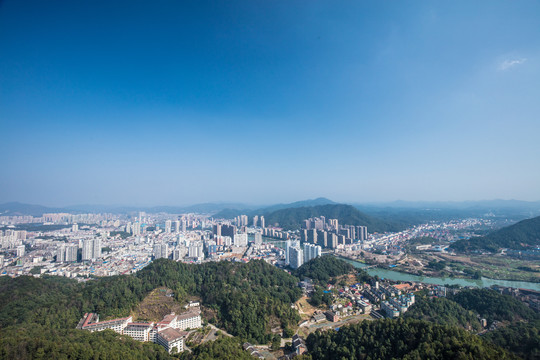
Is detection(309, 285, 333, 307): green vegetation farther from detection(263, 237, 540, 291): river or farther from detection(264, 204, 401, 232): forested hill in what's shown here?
detection(264, 204, 401, 232): forested hill

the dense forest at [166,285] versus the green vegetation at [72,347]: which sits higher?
the green vegetation at [72,347]

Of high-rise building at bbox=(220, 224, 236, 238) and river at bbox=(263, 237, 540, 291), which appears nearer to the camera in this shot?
river at bbox=(263, 237, 540, 291)

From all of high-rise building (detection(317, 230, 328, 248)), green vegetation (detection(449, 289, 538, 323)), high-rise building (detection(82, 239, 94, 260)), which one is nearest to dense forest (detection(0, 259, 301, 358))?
green vegetation (detection(449, 289, 538, 323))

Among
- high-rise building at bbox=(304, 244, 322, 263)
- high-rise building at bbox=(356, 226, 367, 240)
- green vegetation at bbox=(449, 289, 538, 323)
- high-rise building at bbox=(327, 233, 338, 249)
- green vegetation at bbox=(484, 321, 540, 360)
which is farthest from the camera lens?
high-rise building at bbox=(356, 226, 367, 240)

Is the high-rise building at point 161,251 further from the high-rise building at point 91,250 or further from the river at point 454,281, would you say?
the river at point 454,281

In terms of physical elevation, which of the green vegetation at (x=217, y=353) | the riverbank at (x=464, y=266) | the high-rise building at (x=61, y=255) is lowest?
the riverbank at (x=464, y=266)

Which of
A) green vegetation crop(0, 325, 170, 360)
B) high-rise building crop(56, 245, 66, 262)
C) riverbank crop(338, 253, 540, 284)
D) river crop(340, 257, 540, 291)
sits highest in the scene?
green vegetation crop(0, 325, 170, 360)

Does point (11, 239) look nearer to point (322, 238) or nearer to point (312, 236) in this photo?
point (312, 236)

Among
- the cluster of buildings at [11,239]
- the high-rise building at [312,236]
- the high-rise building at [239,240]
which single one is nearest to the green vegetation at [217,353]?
the high-rise building at [239,240]

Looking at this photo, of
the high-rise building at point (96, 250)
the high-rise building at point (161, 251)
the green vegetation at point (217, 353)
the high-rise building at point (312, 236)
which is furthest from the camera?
the high-rise building at point (312, 236)
